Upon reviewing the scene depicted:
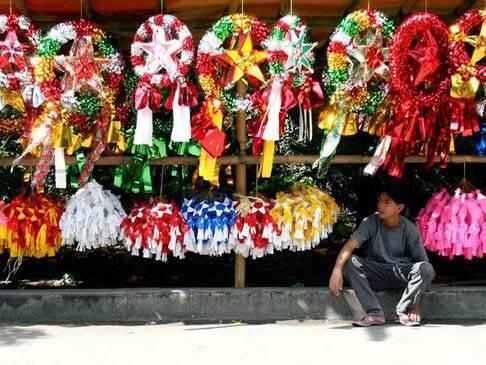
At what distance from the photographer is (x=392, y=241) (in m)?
5.21

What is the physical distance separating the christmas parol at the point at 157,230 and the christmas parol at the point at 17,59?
1103mm

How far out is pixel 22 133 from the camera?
17.3 ft

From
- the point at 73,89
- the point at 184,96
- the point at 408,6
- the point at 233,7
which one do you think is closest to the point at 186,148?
the point at 184,96

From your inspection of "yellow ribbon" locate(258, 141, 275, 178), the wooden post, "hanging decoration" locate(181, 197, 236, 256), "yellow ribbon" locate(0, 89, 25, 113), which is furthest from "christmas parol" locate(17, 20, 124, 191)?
"yellow ribbon" locate(258, 141, 275, 178)

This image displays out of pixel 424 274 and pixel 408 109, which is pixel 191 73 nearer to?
pixel 408 109

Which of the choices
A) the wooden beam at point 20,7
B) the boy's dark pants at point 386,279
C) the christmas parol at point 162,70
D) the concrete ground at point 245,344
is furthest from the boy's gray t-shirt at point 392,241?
the wooden beam at point 20,7

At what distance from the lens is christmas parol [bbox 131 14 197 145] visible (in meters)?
4.88

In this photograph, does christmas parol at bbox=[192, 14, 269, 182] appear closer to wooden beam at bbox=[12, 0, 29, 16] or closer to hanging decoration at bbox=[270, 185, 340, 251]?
hanging decoration at bbox=[270, 185, 340, 251]

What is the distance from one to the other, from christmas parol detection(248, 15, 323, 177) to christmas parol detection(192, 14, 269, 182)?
0.08 meters

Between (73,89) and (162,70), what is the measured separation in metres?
0.64

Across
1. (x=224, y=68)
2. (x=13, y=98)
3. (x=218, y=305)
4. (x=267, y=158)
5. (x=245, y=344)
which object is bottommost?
(x=245, y=344)

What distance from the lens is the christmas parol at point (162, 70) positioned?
16.0 feet

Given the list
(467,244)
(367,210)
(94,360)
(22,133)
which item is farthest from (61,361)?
(367,210)

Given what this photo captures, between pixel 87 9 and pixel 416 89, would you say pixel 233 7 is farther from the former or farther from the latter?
pixel 416 89
